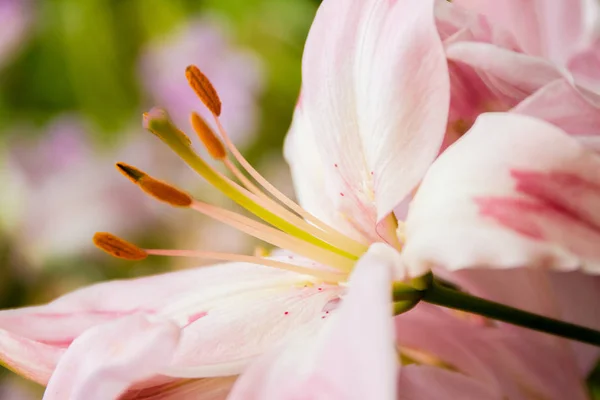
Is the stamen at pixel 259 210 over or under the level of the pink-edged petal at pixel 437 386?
over

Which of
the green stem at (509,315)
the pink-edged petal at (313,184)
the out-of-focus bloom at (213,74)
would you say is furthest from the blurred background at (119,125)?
the green stem at (509,315)

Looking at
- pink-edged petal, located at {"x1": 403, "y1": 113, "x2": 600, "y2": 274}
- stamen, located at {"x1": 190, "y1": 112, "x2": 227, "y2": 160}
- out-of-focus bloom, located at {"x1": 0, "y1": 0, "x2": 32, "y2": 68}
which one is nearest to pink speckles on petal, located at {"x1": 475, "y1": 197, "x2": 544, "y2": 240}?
pink-edged petal, located at {"x1": 403, "y1": 113, "x2": 600, "y2": 274}

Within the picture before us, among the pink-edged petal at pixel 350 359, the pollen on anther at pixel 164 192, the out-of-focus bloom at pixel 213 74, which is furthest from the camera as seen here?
the out-of-focus bloom at pixel 213 74

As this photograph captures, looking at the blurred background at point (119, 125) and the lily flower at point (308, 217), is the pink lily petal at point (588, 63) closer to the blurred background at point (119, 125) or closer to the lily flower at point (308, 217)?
the lily flower at point (308, 217)

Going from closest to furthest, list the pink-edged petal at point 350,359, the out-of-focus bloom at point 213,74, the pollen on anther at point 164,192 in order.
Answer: the pink-edged petal at point 350,359 → the pollen on anther at point 164,192 → the out-of-focus bloom at point 213,74

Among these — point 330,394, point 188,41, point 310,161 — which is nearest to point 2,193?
point 188,41

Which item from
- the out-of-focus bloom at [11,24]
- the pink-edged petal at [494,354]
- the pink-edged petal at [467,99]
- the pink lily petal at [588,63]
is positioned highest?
the out-of-focus bloom at [11,24]

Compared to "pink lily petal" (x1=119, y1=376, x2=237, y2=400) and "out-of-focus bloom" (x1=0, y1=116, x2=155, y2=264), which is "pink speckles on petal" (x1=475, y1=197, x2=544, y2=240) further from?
"out-of-focus bloom" (x1=0, y1=116, x2=155, y2=264)

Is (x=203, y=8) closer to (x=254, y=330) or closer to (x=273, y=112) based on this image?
(x=273, y=112)
